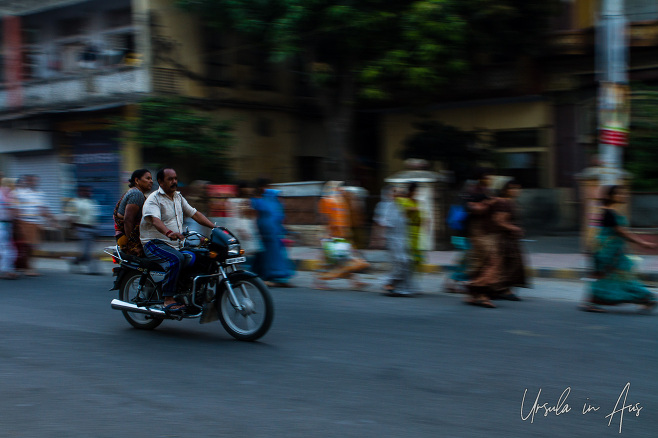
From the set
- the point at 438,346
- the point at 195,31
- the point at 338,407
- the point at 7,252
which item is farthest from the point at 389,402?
the point at 195,31

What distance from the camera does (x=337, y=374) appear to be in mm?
5160

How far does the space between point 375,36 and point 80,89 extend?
347 inches

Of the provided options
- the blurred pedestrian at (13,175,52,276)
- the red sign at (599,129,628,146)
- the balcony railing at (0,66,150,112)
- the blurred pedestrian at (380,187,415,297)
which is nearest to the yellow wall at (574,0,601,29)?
the red sign at (599,129,628,146)

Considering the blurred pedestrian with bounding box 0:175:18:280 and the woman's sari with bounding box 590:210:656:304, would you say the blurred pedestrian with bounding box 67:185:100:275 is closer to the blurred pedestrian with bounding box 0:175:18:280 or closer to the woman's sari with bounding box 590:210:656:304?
the blurred pedestrian with bounding box 0:175:18:280

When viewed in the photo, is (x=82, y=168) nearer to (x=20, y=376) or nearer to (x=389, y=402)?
(x=20, y=376)

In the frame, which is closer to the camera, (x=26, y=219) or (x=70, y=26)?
(x=26, y=219)

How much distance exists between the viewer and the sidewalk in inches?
A: 427

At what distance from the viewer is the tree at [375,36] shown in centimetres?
1362

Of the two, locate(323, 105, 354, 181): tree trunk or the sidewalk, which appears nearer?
the sidewalk

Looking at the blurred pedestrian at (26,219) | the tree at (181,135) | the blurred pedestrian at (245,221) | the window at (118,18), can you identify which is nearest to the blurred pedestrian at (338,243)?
the blurred pedestrian at (245,221)

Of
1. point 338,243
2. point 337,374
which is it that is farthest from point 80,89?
point 337,374

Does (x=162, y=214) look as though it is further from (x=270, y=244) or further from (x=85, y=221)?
(x=85, y=221)

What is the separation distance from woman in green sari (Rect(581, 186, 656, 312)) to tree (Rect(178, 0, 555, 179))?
21.5 ft

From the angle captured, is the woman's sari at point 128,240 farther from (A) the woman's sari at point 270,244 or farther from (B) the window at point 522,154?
(B) the window at point 522,154
